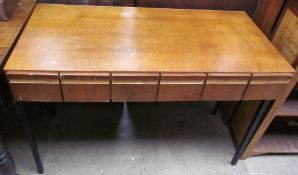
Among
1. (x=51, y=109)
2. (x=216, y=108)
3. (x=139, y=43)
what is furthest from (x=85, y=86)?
(x=216, y=108)

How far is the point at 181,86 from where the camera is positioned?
89 centimetres

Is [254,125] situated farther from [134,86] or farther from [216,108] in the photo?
[134,86]

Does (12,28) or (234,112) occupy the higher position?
(12,28)

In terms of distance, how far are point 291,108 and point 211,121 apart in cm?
51

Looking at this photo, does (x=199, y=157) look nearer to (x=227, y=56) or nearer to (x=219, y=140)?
(x=219, y=140)

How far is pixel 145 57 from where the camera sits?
2.97 ft

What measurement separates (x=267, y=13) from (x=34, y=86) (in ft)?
3.53

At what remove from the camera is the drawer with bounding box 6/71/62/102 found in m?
0.80

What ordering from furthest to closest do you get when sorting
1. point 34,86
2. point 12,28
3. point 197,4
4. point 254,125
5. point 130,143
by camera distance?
point 130,143
point 197,4
point 254,125
point 12,28
point 34,86

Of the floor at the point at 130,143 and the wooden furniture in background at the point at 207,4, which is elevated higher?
the wooden furniture in background at the point at 207,4

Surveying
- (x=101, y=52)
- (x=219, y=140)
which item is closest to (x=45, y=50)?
(x=101, y=52)

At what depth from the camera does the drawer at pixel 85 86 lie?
0.82 meters

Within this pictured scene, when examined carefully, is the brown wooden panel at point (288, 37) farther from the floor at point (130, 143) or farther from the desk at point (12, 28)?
the desk at point (12, 28)

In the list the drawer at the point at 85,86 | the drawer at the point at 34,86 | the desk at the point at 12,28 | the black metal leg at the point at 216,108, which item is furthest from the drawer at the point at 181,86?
the black metal leg at the point at 216,108
